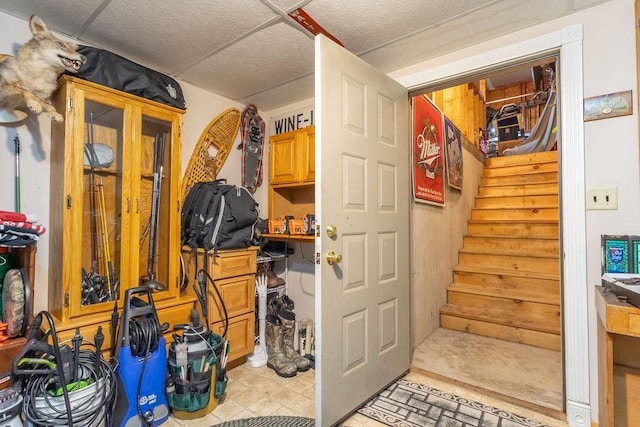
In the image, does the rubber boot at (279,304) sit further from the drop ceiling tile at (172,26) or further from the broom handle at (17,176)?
the drop ceiling tile at (172,26)

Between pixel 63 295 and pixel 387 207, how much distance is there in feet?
6.56

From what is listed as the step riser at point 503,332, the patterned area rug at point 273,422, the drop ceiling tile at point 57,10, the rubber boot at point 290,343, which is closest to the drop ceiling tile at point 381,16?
the drop ceiling tile at point 57,10

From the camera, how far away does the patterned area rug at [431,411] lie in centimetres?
176

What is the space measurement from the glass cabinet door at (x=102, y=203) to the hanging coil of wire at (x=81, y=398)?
1.52ft

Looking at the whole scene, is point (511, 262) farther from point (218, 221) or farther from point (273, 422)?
point (218, 221)

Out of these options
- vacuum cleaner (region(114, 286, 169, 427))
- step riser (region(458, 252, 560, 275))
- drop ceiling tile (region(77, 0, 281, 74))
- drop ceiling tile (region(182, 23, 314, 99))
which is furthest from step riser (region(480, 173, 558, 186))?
vacuum cleaner (region(114, 286, 169, 427))

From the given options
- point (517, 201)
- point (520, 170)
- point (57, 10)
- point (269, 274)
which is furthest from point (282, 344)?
point (520, 170)

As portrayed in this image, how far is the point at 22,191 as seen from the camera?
72.3 inches

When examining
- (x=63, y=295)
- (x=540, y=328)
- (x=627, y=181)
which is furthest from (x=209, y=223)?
(x=540, y=328)

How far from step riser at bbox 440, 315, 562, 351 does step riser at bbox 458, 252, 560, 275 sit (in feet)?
2.38

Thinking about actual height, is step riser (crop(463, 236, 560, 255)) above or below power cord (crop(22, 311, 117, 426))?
above

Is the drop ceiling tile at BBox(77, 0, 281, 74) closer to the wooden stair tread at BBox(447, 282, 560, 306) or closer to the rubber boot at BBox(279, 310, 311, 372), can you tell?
the rubber boot at BBox(279, 310, 311, 372)

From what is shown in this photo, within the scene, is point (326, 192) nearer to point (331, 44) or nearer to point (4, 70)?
point (331, 44)

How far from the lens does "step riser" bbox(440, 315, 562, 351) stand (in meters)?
2.75
